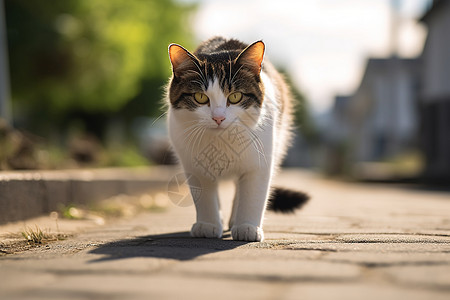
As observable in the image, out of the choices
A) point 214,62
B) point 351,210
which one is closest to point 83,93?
point 351,210

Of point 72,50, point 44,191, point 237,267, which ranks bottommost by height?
point 237,267

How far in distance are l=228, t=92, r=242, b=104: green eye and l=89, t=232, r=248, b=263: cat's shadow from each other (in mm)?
782

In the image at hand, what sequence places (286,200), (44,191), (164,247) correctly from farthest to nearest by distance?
(44,191) < (286,200) < (164,247)

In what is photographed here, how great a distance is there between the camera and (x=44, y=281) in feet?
5.74

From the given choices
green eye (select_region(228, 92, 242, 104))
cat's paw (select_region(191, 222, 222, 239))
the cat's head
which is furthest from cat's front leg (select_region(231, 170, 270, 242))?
green eye (select_region(228, 92, 242, 104))

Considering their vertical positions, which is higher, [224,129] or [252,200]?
[224,129]

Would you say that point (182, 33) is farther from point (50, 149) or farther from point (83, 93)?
point (50, 149)

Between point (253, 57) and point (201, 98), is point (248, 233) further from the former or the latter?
point (253, 57)

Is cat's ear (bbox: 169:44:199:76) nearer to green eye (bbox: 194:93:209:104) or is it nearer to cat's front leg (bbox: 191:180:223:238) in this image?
green eye (bbox: 194:93:209:104)

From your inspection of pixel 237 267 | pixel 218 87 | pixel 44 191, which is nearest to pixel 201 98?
pixel 218 87

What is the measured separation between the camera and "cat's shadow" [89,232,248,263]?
219 centimetres

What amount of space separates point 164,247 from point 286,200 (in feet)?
4.54

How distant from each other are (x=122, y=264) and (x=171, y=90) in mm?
1391

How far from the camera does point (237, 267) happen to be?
75.7 inches
